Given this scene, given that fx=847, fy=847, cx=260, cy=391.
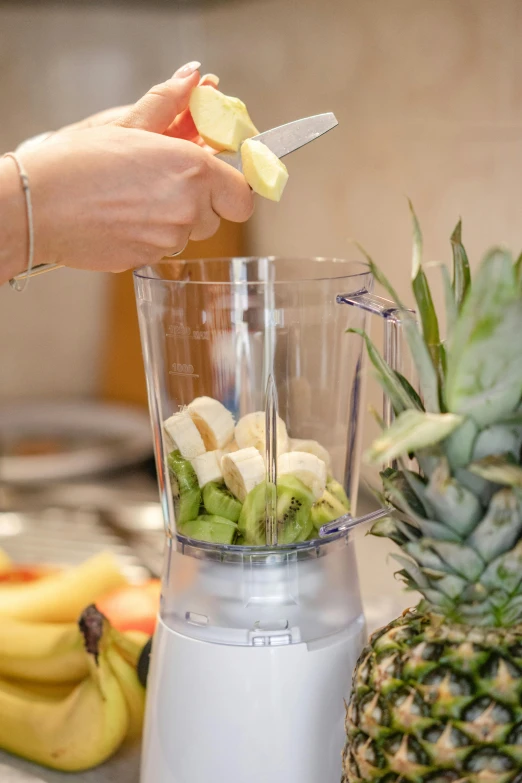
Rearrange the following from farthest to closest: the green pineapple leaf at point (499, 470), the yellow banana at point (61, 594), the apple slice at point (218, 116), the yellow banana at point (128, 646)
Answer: the yellow banana at point (61, 594) < the yellow banana at point (128, 646) < the apple slice at point (218, 116) < the green pineapple leaf at point (499, 470)

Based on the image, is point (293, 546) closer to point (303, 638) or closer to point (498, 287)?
point (303, 638)

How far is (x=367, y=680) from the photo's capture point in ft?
1.42

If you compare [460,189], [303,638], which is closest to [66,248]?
[303,638]

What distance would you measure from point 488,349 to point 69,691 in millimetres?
527

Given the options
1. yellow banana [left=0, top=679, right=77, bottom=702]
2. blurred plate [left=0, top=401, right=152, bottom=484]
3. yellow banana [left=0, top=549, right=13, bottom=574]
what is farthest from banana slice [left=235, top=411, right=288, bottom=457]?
blurred plate [left=0, top=401, right=152, bottom=484]

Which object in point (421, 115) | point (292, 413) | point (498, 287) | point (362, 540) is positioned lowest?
point (362, 540)

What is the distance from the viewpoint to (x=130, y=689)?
684 millimetres

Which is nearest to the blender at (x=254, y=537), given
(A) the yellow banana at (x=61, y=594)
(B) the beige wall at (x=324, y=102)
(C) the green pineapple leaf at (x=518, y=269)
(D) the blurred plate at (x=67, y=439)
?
(C) the green pineapple leaf at (x=518, y=269)

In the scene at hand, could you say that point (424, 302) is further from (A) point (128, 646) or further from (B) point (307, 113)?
(B) point (307, 113)

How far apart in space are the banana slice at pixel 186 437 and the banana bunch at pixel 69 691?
21 cm

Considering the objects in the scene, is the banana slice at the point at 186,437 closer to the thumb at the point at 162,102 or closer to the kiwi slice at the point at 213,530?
the kiwi slice at the point at 213,530

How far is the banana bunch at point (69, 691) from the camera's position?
65cm

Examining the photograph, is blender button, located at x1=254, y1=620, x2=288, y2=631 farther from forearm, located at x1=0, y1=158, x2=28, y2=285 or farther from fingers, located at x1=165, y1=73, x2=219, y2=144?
fingers, located at x1=165, y1=73, x2=219, y2=144

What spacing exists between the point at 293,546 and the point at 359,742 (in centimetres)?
13
